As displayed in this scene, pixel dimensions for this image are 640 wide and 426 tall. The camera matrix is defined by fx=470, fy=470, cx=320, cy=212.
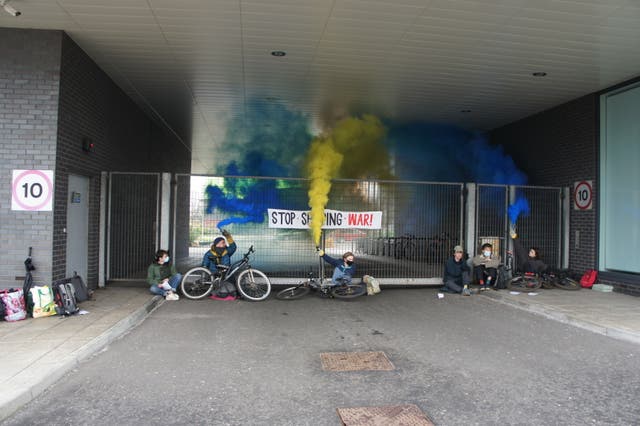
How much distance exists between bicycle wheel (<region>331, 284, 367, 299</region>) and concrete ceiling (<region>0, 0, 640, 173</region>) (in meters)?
4.66

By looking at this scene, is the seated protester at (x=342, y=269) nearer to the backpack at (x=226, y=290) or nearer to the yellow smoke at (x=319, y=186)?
the yellow smoke at (x=319, y=186)

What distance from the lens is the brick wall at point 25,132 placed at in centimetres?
797

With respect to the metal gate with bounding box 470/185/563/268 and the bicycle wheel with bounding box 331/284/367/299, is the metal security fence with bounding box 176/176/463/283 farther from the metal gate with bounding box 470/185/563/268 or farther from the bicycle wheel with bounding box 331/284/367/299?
the bicycle wheel with bounding box 331/284/367/299

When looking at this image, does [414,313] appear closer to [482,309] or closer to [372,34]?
[482,309]

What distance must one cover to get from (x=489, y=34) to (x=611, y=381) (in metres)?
5.79

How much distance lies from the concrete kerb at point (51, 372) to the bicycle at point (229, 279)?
2.34 meters

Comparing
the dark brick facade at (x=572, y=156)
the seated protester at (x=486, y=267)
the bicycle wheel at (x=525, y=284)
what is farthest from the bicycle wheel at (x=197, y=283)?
the dark brick facade at (x=572, y=156)

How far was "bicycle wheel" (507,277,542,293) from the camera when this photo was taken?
10.6 metres

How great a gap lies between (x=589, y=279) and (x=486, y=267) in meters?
2.36

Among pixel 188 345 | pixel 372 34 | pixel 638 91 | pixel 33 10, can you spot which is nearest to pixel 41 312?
pixel 188 345

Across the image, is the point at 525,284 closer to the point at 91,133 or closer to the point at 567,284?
the point at 567,284

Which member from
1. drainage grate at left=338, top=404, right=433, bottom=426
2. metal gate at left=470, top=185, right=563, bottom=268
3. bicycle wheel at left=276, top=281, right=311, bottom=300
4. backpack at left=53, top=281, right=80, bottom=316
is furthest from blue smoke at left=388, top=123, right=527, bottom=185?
drainage grate at left=338, top=404, right=433, bottom=426

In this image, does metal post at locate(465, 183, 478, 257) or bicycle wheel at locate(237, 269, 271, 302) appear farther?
metal post at locate(465, 183, 478, 257)

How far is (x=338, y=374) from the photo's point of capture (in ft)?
16.7
